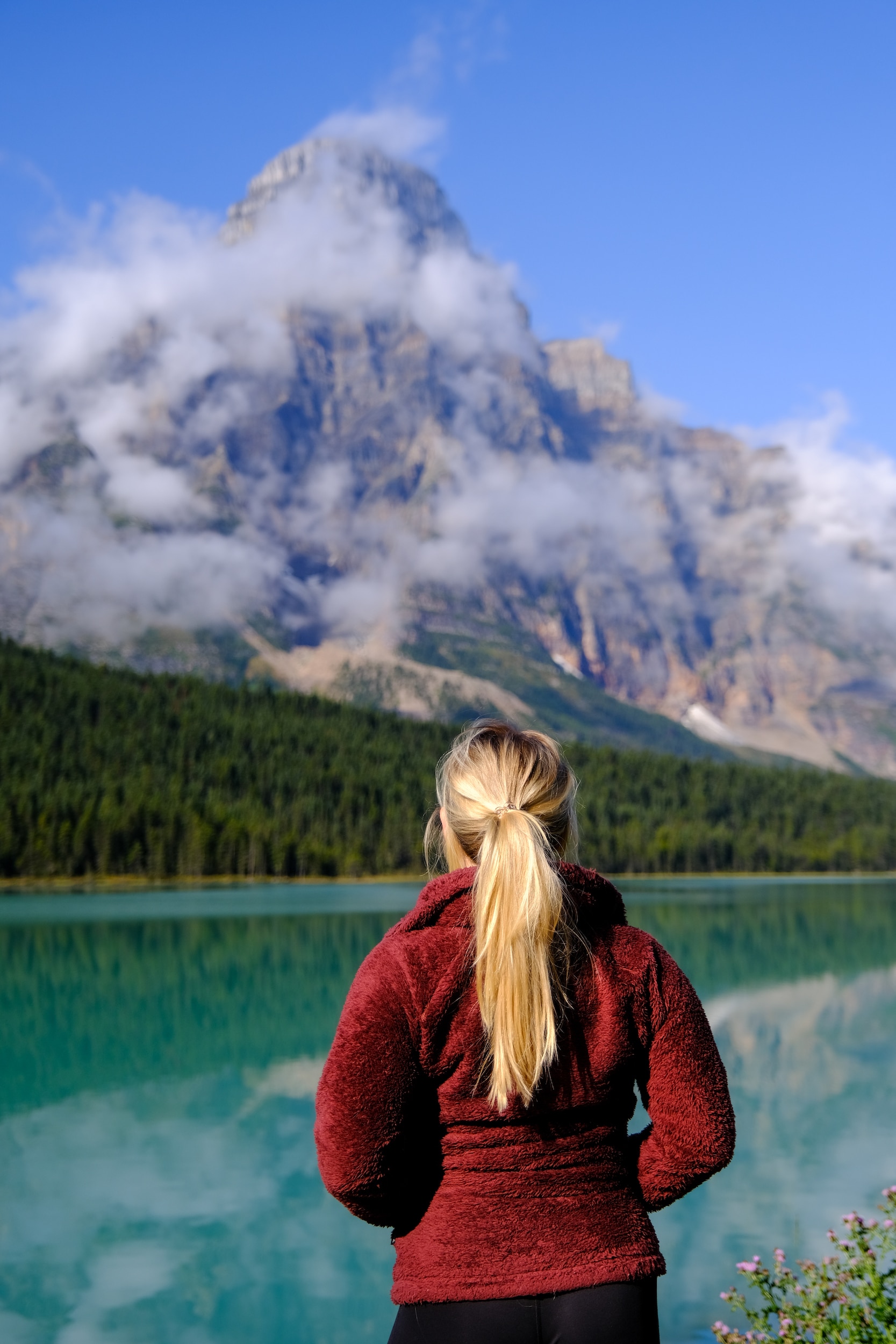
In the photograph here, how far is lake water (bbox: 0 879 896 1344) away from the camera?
12133 millimetres

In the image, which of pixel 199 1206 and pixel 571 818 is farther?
pixel 199 1206

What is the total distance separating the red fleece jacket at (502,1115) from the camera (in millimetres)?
2998

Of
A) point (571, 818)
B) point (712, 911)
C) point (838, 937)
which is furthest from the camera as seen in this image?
point (712, 911)

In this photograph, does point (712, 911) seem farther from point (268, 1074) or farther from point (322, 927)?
point (268, 1074)

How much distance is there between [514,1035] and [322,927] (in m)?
51.2

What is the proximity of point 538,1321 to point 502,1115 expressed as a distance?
483 mm

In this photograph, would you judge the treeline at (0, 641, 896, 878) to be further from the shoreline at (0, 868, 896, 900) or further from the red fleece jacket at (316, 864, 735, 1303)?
the red fleece jacket at (316, 864, 735, 1303)

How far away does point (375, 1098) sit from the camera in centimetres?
303

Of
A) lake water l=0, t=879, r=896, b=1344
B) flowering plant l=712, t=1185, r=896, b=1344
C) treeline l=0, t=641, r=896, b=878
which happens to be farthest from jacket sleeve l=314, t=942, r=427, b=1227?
treeline l=0, t=641, r=896, b=878

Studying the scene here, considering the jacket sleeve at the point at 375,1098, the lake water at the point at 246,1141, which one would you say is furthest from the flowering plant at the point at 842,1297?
the lake water at the point at 246,1141

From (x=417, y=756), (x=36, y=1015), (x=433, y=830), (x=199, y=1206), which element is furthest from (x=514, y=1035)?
(x=417, y=756)

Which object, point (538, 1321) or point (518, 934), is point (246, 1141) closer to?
point (538, 1321)

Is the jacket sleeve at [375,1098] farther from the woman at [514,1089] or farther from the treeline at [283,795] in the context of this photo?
the treeline at [283,795]

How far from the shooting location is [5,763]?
4557 inches
